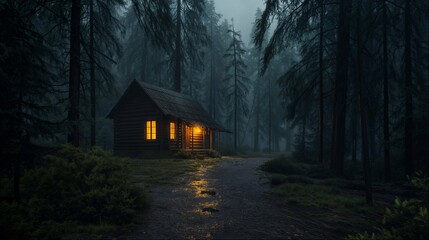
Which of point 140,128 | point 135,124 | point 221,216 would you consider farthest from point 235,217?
point 135,124

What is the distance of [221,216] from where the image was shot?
7297 millimetres

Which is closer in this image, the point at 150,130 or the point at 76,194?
the point at 76,194

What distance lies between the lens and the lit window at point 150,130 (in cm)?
2372

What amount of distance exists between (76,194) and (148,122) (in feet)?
57.1

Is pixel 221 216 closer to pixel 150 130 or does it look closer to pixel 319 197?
pixel 319 197

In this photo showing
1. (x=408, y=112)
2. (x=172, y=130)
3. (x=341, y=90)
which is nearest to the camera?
(x=408, y=112)

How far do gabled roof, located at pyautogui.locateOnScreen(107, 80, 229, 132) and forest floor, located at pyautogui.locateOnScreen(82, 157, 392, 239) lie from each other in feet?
42.5

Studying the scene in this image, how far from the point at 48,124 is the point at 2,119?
0.96m

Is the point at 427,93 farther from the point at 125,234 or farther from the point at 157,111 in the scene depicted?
the point at 157,111

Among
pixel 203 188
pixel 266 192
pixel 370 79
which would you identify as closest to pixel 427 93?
pixel 370 79

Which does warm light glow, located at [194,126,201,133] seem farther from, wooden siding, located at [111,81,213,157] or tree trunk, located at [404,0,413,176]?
tree trunk, located at [404,0,413,176]

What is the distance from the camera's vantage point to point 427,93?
47.4 ft

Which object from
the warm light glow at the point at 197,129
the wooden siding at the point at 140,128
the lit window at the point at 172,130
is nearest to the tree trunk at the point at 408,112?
the wooden siding at the point at 140,128

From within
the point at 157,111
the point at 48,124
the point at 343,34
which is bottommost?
the point at 48,124
